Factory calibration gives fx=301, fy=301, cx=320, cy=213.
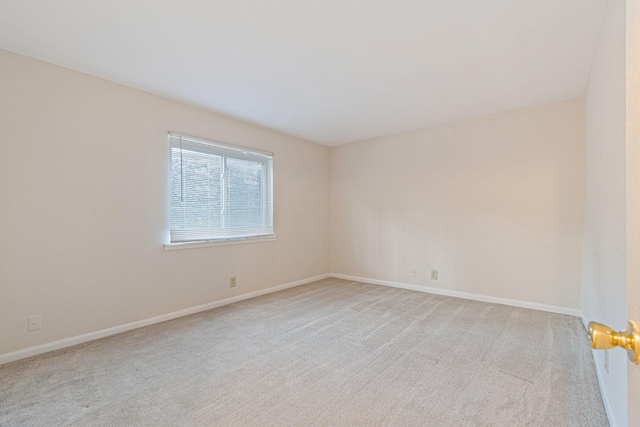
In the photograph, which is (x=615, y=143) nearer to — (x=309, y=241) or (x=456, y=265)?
(x=456, y=265)

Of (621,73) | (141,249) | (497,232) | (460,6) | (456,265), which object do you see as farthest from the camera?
(456,265)

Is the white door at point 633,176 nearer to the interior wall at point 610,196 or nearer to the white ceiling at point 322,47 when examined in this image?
the interior wall at point 610,196

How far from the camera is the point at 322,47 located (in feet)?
7.33

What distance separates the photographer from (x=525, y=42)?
7.17ft

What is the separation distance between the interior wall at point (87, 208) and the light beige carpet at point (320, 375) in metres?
0.34

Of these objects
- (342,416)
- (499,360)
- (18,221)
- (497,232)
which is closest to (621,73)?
(499,360)

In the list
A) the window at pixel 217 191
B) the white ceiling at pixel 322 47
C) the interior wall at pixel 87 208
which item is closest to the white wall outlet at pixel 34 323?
the interior wall at pixel 87 208

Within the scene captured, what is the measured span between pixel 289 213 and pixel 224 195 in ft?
3.76

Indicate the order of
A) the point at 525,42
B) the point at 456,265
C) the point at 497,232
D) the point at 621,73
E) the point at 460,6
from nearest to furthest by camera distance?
the point at 621,73 < the point at 460,6 < the point at 525,42 < the point at 497,232 < the point at 456,265

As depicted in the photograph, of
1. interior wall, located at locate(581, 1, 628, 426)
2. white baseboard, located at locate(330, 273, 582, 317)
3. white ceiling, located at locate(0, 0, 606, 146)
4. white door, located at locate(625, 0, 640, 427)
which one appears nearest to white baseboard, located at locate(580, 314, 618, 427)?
interior wall, located at locate(581, 1, 628, 426)

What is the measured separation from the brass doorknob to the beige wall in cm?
342

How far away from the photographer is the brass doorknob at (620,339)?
533 millimetres

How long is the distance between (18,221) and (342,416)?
2.71m

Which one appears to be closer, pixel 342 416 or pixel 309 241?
pixel 342 416
